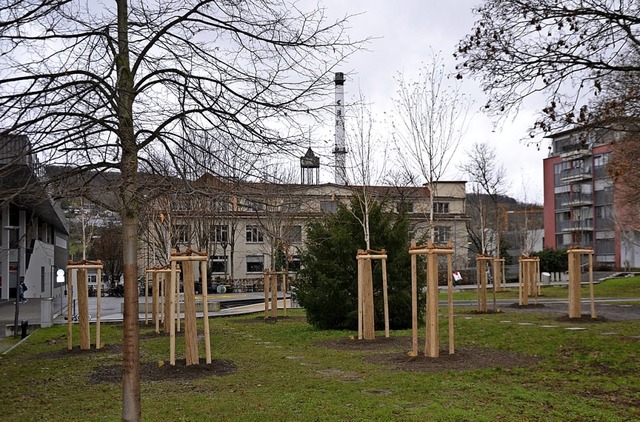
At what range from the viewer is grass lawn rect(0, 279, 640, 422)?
798 centimetres

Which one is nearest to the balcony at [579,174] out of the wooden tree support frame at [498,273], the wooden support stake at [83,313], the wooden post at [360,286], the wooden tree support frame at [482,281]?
the wooden tree support frame at [498,273]

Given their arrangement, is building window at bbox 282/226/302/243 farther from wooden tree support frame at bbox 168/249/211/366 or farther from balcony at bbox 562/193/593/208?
balcony at bbox 562/193/593/208

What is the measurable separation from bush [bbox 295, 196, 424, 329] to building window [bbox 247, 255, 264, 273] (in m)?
44.8

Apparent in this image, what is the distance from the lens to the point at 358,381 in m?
10.1

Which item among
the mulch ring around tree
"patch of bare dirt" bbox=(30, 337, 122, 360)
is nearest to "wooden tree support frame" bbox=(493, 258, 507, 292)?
the mulch ring around tree

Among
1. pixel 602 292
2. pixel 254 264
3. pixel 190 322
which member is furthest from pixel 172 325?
pixel 254 264

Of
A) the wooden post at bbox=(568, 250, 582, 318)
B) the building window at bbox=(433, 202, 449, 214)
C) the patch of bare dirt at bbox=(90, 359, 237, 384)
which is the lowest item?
the patch of bare dirt at bbox=(90, 359, 237, 384)

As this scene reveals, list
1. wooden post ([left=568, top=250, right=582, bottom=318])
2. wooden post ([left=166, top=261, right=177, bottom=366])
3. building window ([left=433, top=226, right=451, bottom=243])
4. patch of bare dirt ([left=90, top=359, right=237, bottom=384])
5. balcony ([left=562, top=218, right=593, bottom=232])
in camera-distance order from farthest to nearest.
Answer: balcony ([left=562, top=218, right=593, bottom=232]), building window ([left=433, top=226, right=451, bottom=243]), wooden post ([left=568, top=250, right=582, bottom=318]), wooden post ([left=166, top=261, right=177, bottom=366]), patch of bare dirt ([left=90, top=359, right=237, bottom=384])

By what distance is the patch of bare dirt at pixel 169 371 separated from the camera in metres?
11.2

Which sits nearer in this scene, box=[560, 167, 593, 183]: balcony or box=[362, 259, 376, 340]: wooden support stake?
box=[362, 259, 376, 340]: wooden support stake

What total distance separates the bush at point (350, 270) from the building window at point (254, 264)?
44.8 metres

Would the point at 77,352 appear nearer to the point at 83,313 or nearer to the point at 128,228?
the point at 83,313

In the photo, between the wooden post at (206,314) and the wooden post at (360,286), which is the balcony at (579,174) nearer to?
the wooden post at (360,286)

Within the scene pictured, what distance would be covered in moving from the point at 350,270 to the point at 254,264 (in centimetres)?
4607
